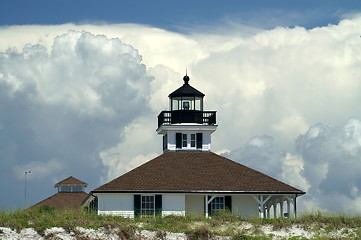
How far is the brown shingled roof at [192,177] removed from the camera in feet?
193

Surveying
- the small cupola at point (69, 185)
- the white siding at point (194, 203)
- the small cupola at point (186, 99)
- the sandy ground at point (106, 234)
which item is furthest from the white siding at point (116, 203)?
the small cupola at point (69, 185)

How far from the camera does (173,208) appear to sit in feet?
193

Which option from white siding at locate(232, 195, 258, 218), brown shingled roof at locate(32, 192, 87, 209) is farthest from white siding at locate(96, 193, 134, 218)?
brown shingled roof at locate(32, 192, 87, 209)

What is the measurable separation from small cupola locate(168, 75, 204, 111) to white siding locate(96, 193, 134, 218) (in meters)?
9.53

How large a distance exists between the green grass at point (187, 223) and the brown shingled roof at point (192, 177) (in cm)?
575

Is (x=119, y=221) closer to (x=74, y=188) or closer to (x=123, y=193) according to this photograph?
(x=123, y=193)

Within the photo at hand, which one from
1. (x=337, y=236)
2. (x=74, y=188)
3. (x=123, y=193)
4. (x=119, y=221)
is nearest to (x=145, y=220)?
(x=119, y=221)

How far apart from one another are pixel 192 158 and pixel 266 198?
6.21m

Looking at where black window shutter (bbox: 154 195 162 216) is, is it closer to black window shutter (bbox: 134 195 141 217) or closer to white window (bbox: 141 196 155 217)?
white window (bbox: 141 196 155 217)

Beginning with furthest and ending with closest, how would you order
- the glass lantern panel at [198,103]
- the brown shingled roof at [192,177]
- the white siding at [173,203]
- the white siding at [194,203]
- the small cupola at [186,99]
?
the glass lantern panel at [198,103]
the small cupola at [186,99]
the white siding at [194,203]
the brown shingled roof at [192,177]
the white siding at [173,203]

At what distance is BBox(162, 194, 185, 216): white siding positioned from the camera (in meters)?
58.6

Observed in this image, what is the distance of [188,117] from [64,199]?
25.0 metres

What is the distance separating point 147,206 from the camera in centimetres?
5869

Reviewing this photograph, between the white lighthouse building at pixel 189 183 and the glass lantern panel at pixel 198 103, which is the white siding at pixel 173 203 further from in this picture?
the glass lantern panel at pixel 198 103
